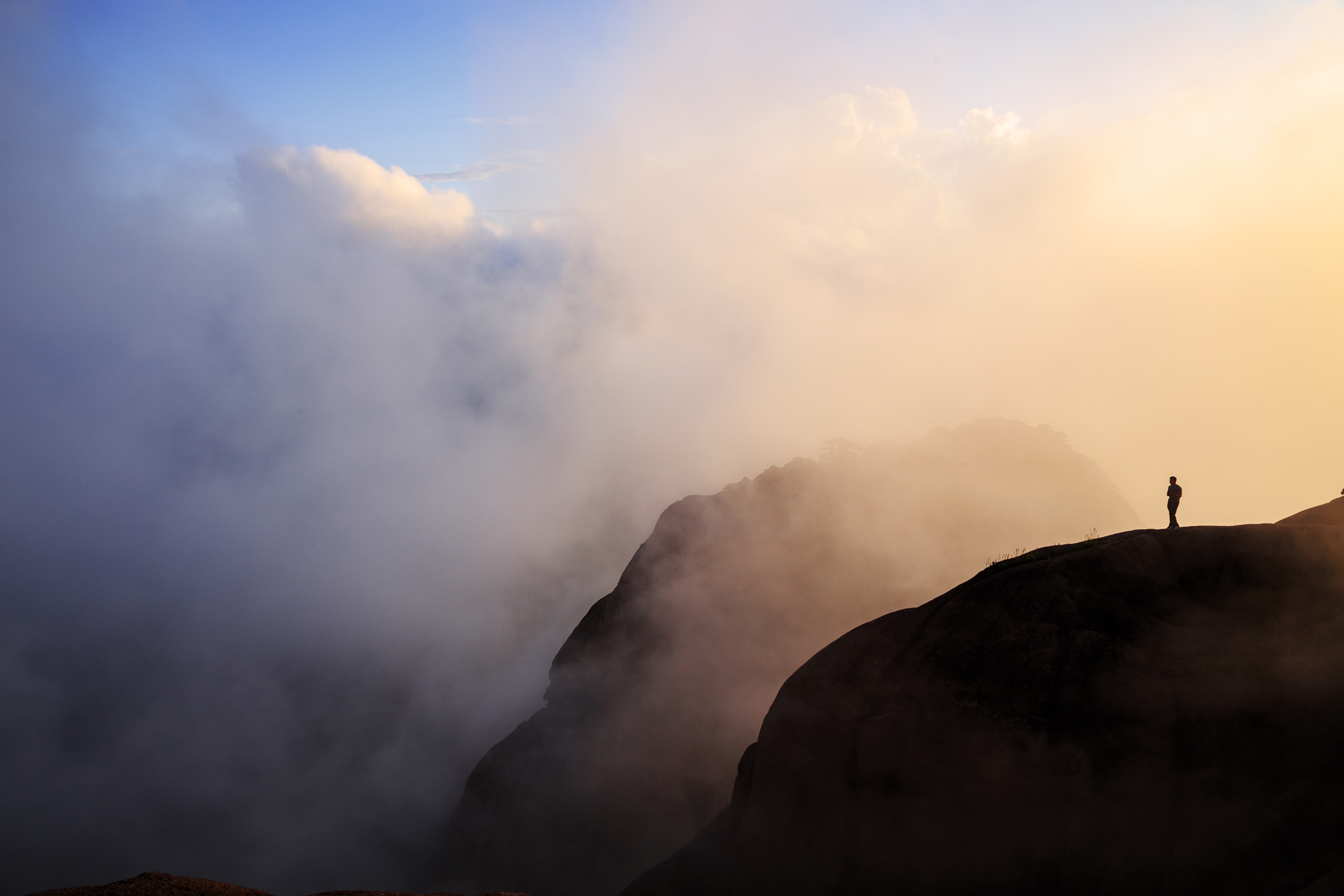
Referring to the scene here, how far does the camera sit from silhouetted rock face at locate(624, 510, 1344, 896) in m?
20.8

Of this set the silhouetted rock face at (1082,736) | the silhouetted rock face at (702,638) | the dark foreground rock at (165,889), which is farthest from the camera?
the silhouetted rock face at (702,638)

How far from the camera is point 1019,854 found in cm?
2372

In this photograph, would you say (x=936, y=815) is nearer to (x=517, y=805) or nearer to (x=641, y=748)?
(x=641, y=748)

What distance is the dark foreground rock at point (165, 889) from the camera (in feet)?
79.3

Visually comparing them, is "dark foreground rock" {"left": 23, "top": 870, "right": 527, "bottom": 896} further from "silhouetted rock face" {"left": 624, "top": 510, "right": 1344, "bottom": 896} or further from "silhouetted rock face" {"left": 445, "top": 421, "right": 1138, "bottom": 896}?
"silhouetted rock face" {"left": 445, "top": 421, "right": 1138, "bottom": 896}

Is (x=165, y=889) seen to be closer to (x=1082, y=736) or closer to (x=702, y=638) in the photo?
(x=1082, y=736)

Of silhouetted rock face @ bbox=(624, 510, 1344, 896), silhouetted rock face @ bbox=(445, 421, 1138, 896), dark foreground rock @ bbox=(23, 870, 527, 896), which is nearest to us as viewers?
silhouetted rock face @ bbox=(624, 510, 1344, 896)

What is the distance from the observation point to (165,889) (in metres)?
24.8

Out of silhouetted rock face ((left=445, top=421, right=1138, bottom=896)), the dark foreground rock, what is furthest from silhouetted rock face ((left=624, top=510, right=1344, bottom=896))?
silhouetted rock face ((left=445, top=421, right=1138, bottom=896))

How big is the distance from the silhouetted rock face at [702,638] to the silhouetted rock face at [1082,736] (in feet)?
100

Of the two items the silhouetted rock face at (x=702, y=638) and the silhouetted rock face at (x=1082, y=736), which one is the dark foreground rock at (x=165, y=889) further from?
the silhouetted rock face at (x=702, y=638)

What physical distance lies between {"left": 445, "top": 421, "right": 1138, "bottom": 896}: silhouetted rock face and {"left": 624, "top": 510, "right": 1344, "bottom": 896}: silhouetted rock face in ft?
100

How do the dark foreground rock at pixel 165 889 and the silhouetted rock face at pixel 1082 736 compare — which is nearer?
the silhouetted rock face at pixel 1082 736

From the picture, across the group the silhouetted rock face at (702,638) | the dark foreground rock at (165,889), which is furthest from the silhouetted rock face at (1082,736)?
Answer: the silhouetted rock face at (702,638)
